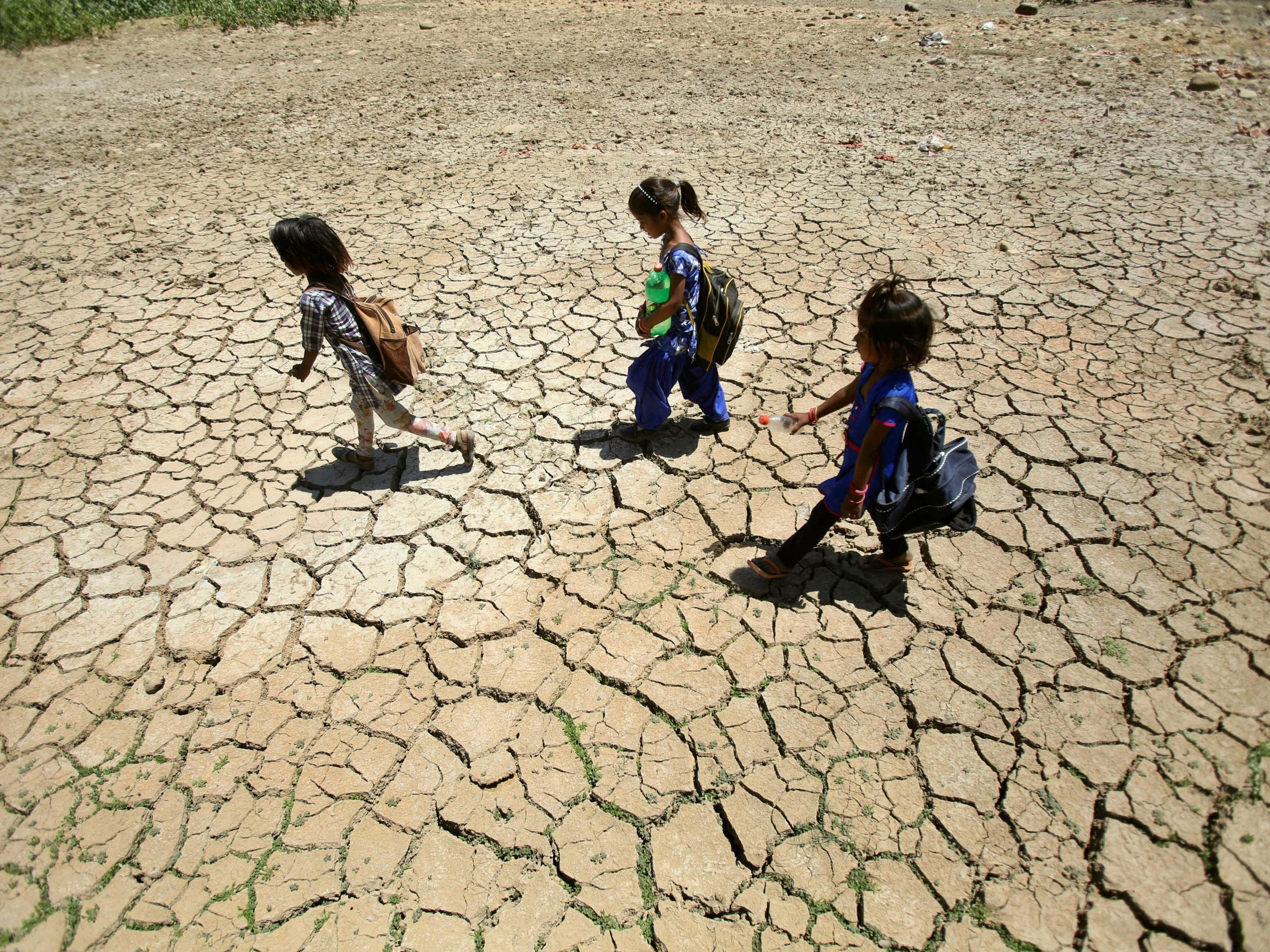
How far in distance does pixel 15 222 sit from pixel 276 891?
23.3 ft

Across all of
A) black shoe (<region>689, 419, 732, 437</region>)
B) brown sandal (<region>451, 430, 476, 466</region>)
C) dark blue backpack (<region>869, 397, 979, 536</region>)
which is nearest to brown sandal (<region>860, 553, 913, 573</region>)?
dark blue backpack (<region>869, 397, 979, 536</region>)

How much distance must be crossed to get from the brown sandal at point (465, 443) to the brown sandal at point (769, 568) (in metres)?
1.56

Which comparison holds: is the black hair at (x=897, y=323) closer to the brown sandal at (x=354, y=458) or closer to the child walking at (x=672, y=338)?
the child walking at (x=672, y=338)

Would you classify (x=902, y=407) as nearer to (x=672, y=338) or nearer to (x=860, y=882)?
(x=672, y=338)

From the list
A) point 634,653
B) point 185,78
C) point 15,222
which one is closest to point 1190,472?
point 634,653

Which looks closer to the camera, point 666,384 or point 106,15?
point 666,384

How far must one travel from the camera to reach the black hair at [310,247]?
2.92 m

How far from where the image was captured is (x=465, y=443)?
3.55 metres

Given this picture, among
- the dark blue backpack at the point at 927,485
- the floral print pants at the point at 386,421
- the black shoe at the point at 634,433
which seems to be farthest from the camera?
the black shoe at the point at 634,433

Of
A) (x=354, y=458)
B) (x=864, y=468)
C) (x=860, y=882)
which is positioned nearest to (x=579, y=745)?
(x=860, y=882)

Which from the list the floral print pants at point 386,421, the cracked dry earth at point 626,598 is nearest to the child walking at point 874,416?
the cracked dry earth at point 626,598

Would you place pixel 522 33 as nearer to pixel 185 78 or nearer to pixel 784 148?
pixel 185 78

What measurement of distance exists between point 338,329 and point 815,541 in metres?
2.30

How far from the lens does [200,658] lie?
9.43 feet
